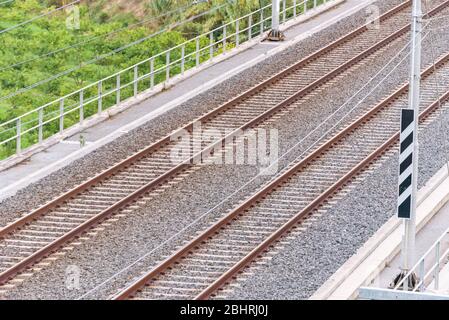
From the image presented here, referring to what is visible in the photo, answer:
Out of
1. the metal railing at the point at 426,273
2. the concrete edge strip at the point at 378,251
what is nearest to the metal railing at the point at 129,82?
the concrete edge strip at the point at 378,251

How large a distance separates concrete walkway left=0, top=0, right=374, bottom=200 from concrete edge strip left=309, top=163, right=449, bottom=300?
6917 mm

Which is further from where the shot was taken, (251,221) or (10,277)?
(251,221)

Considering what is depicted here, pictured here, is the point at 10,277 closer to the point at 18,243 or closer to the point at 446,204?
the point at 18,243

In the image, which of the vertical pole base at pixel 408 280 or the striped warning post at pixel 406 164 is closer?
the vertical pole base at pixel 408 280

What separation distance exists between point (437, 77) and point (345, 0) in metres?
9.34

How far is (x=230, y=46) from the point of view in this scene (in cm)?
3753

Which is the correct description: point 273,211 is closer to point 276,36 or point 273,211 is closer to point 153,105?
point 153,105

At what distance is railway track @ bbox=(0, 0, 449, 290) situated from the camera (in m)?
21.5

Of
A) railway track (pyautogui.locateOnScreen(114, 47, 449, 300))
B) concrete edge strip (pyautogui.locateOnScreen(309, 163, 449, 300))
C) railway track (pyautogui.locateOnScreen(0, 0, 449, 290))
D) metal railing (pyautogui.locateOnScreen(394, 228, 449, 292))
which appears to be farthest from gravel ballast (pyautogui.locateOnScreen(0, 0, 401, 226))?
metal railing (pyautogui.locateOnScreen(394, 228, 449, 292))

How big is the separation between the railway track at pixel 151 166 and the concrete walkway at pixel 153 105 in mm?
1215

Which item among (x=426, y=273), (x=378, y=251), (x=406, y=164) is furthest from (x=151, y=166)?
(x=406, y=164)

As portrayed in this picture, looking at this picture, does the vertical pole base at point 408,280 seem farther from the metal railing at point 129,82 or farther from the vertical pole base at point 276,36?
the vertical pole base at point 276,36

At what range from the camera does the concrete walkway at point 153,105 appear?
25375 mm
